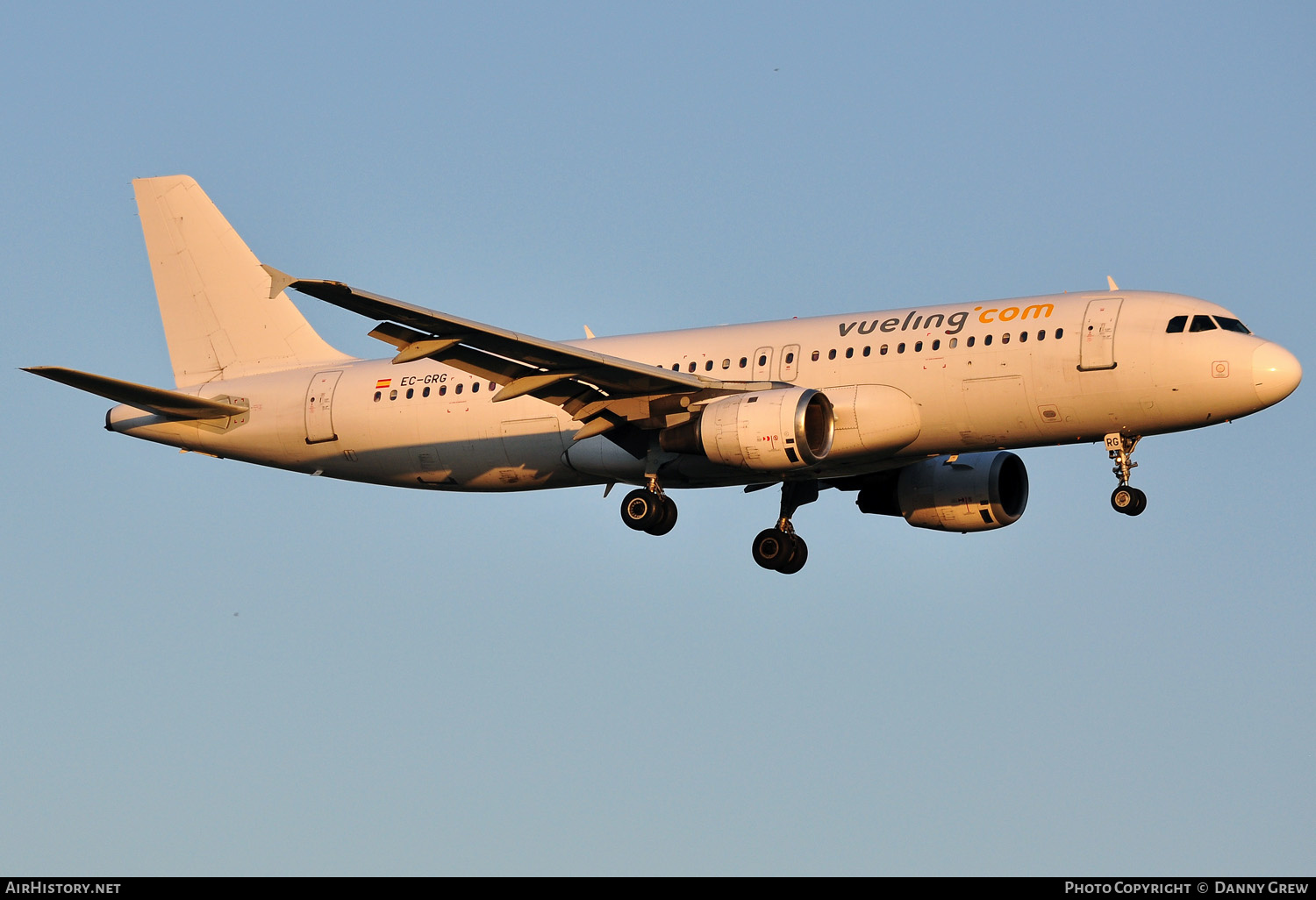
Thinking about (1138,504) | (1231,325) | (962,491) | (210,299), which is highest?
(210,299)

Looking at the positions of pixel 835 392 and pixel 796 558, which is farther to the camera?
pixel 796 558

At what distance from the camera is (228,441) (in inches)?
1742

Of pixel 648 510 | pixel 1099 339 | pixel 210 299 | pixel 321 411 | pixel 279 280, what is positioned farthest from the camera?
pixel 210 299

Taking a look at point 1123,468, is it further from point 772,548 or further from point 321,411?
point 321,411

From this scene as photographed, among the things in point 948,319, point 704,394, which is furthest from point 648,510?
point 948,319

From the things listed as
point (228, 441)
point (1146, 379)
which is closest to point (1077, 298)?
point (1146, 379)

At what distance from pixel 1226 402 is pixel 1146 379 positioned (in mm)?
1624

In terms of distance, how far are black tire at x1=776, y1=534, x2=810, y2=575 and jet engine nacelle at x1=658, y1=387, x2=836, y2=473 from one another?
20.7 feet

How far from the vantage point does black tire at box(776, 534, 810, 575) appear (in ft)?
141

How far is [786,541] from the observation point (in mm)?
43000

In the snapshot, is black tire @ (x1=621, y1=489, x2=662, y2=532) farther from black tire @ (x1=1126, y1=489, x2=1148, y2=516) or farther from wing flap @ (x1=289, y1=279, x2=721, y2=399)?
black tire @ (x1=1126, y1=489, x2=1148, y2=516)

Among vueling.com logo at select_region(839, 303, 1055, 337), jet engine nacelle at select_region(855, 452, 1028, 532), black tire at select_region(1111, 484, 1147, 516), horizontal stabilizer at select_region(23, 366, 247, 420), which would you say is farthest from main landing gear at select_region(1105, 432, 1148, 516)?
horizontal stabilizer at select_region(23, 366, 247, 420)

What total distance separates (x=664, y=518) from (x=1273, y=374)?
43.8 ft
